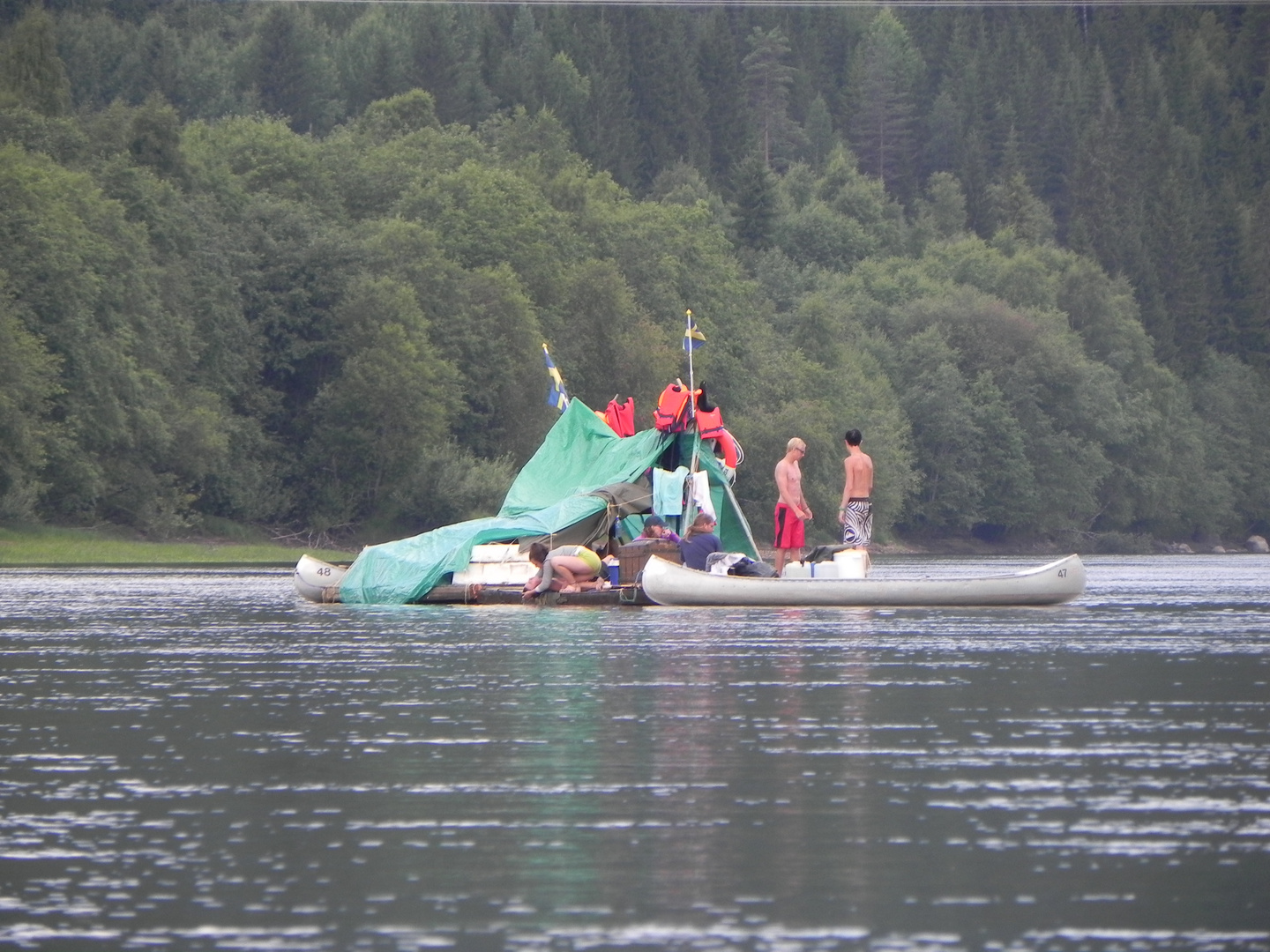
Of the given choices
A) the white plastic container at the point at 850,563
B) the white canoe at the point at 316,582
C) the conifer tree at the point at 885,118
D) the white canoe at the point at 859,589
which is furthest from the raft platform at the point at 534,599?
the conifer tree at the point at 885,118

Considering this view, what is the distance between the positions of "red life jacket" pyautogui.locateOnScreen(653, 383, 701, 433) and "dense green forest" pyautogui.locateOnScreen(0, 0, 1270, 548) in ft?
109

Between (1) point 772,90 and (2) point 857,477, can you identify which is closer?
(2) point 857,477

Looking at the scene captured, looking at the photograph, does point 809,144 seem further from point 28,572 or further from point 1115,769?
point 1115,769

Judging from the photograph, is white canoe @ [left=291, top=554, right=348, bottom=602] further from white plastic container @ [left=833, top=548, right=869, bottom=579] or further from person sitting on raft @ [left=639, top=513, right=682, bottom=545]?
white plastic container @ [left=833, top=548, right=869, bottom=579]

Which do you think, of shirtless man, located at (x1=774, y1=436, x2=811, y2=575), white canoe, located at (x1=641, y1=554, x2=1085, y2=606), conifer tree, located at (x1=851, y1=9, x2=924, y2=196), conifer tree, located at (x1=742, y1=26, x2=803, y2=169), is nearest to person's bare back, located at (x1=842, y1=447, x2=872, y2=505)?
shirtless man, located at (x1=774, y1=436, x2=811, y2=575)

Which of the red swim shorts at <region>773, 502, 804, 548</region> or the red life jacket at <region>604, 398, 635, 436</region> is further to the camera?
the red life jacket at <region>604, 398, 635, 436</region>

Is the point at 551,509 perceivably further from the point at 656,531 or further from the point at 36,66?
the point at 36,66

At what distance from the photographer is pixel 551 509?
32.8 m

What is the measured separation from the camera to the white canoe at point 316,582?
1353 inches

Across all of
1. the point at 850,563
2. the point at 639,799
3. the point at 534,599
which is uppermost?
the point at 850,563

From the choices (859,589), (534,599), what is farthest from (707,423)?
(859,589)

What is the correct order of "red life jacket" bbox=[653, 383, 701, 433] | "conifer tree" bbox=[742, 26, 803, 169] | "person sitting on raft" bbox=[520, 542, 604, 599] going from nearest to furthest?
"person sitting on raft" bbox=[520, 542, 604, 599], "red life jacket" bbox=[653, 383, 701, 433], "conifer tree" bbox=[742, 26, 803, 169]

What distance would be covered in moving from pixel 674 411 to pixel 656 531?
2204mm

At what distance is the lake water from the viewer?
9.10 meters
